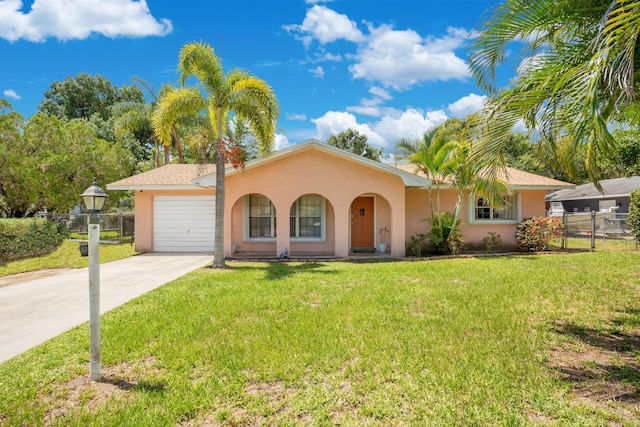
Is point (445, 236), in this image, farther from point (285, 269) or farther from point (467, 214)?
point (285, 269)

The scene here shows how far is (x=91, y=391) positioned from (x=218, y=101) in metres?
9.33

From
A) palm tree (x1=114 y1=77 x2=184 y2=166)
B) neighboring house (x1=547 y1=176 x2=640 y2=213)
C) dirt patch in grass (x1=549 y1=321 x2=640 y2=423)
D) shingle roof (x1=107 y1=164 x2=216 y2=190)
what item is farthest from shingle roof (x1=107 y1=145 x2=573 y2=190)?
neighboring house (x1=547 y1=176 x2=640 y2=213)

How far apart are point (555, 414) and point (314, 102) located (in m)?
26.6

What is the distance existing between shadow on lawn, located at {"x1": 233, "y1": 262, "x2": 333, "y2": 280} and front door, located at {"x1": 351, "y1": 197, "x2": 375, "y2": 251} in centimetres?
367

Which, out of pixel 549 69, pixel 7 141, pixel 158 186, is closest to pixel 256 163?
pixel 158 186

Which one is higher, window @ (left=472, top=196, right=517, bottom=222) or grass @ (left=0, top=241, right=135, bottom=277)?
window @ (left=472, top=196, right=517, bottom=222)

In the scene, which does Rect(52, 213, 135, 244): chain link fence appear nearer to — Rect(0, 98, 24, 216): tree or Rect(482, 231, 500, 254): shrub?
Rect(0, 98, 24, 216): tree

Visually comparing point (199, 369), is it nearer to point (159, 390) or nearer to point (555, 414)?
point (159, 390)

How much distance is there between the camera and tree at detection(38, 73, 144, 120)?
4906 cm

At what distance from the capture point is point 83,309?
22.7 ft

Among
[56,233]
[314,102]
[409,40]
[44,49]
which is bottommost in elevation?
[56,233]

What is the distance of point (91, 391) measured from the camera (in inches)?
153

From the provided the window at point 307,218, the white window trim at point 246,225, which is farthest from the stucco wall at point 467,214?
the white window trim at point 246,225

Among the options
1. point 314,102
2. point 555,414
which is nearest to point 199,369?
point 555,414
